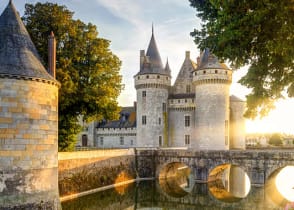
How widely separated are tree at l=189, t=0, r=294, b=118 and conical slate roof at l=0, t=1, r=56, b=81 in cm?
556

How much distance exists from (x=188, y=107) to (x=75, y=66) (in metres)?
16.2

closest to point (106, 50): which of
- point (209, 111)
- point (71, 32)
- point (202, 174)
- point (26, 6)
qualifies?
point (71, 32)

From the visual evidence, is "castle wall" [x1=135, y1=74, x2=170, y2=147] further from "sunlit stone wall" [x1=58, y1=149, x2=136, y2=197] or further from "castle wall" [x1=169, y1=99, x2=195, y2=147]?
"sunlit stone wall" [x1=58, y1=149, x2=136, y2=197]

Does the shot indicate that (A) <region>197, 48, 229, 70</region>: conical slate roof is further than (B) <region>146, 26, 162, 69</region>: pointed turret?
No

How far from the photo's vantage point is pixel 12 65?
36.4 ft

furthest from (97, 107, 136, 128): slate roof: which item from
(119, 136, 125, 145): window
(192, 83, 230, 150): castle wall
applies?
(192, 83, 230, 150): castle wall

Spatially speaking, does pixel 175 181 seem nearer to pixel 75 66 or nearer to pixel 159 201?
pixel 159 201

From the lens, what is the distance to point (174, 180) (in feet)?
85.7

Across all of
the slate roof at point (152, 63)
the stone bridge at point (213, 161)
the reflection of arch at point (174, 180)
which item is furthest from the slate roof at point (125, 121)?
the stone bridge at point (213, 161)

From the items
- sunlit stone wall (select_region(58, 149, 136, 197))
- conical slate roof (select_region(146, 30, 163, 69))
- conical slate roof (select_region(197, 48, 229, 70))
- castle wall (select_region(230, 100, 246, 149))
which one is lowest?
sunlit stone wall (select_region(58, 149, 136, 197))

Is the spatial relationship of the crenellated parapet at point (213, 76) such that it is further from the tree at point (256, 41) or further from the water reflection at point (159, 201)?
the tree at point (256, 41)

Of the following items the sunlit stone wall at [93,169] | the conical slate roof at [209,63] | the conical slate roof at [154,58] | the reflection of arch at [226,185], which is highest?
the conical slate roof at [154,58]

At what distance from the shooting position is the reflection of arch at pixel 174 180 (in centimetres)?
2180

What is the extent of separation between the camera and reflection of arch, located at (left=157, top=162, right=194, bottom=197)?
21797mm
